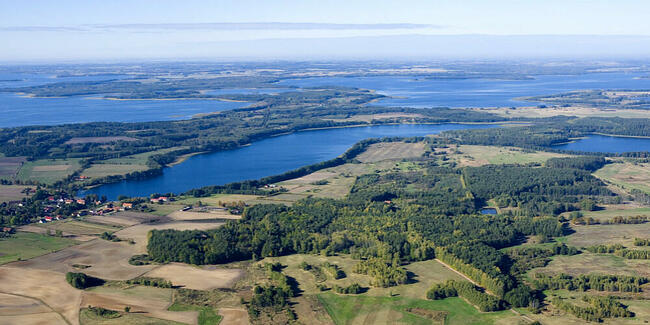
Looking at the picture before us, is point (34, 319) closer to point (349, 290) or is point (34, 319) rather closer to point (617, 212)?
point (349, 290)

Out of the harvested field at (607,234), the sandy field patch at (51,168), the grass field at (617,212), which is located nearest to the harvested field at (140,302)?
the harvested field at (607,234)

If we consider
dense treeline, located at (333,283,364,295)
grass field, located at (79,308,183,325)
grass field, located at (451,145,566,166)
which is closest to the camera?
grass field, located at (79,308,183,325)

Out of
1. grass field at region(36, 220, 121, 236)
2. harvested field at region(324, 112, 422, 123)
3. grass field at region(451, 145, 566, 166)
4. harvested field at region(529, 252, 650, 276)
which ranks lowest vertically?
harvested field at region(529, 252, 650, 276)

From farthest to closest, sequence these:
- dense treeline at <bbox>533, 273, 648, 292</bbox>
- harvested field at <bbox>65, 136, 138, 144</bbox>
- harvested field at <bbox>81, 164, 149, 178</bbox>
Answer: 1. harvested field at <bbox>65, 136, 138, 144</bbox>
2. harvested field at <bbox>81, 164, 149, 178</bbox>
3. dense treeline at <bbox>533, 273, 648, 292</bbox>

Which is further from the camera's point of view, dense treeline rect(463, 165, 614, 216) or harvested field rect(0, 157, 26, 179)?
harvested field rect(0, 157, 26, 179)

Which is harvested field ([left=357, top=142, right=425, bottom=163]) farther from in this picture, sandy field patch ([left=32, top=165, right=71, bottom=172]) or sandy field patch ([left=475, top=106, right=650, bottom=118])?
sandy field patch ([left=475, top=106, right=650, bottom=118])

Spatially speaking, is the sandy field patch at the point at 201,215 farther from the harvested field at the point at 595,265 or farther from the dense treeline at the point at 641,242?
the dense treeline at the point at 641,242

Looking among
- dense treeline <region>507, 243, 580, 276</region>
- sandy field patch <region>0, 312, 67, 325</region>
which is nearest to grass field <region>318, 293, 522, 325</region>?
dense treeline <region>507, 243, 580, 276</region>
